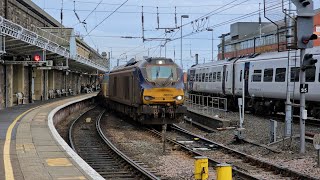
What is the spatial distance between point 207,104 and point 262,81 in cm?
479

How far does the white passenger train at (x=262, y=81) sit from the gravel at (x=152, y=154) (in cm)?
565

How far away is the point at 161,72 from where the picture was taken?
20.3 metres

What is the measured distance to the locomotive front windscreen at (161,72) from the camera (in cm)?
1997

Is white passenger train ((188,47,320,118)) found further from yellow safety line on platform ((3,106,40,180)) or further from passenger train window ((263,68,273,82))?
yellow safety line on platform ((3,106,40,180))

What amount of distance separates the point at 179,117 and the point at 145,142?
12.5 ft

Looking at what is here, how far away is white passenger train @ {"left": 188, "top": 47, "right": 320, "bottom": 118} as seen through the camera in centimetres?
1928

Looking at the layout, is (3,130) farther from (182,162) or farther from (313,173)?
(313,173)

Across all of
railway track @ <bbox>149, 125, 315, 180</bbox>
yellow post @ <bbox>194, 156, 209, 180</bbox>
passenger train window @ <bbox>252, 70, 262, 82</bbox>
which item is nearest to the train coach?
railway track @ <bbox>149, 125, 315, 180</bbox>

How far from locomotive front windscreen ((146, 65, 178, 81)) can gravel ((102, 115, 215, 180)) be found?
2570 millimetres

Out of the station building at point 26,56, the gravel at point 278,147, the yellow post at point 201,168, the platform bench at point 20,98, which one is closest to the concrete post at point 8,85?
the station building at point 26,56

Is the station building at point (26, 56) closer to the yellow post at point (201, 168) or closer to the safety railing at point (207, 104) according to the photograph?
the safety railing at point (207, 104)

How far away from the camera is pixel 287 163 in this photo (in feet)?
39.1

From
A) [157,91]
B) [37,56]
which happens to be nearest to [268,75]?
[157,91]

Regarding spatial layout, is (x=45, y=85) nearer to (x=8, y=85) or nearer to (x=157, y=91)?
(x=8, y=85)
